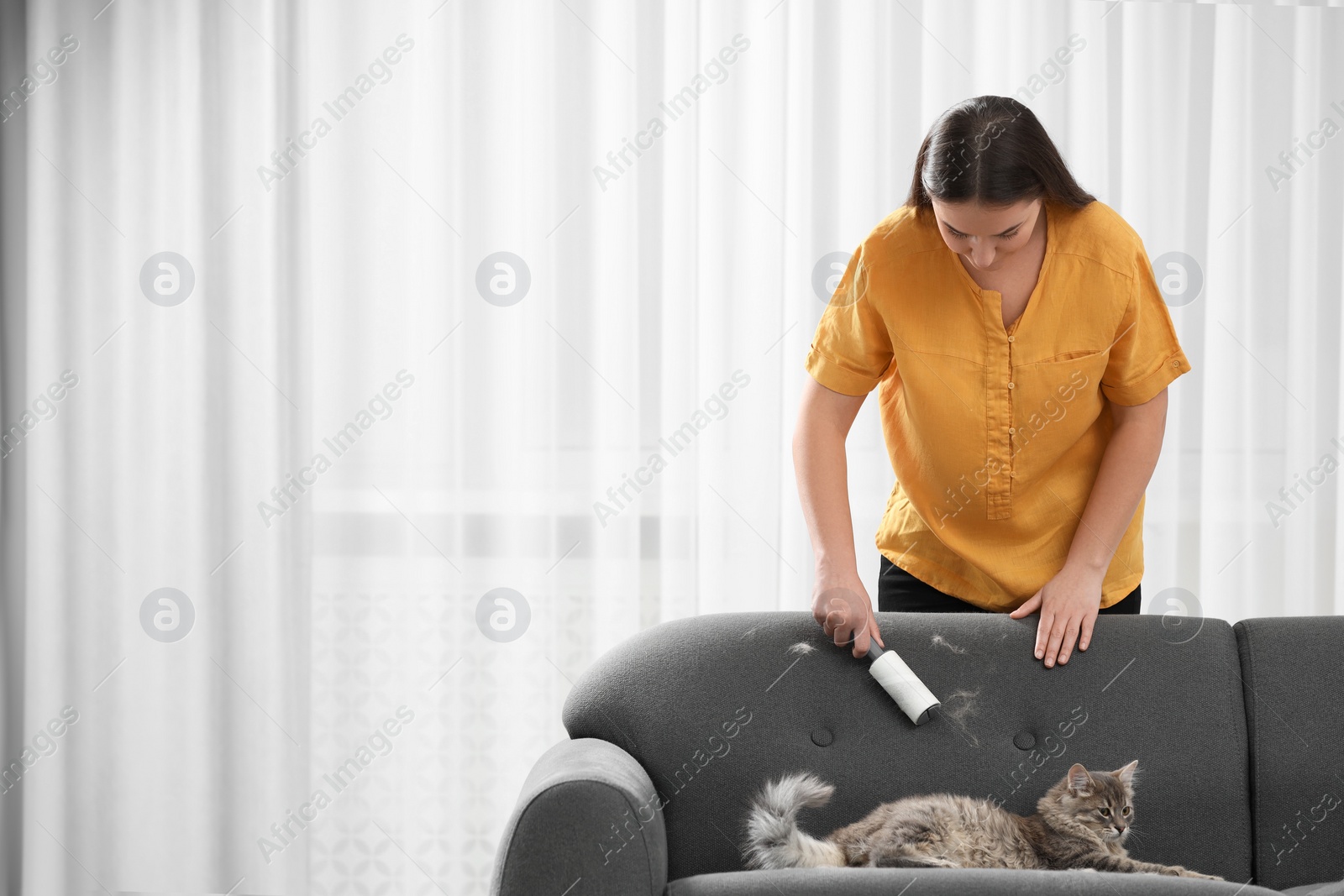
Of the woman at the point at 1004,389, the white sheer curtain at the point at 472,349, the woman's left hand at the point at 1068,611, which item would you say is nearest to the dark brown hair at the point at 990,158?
the woman at the point at 1004,389

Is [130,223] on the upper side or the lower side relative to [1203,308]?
upper

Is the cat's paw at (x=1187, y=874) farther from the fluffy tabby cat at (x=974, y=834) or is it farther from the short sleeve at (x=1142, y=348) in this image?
the short sleeve at (x=1142, y=348)

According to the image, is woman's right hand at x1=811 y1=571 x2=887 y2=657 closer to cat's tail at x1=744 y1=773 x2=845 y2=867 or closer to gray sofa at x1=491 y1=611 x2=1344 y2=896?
gray sofa at x1=491 y1=611 x2=1344 y2=896

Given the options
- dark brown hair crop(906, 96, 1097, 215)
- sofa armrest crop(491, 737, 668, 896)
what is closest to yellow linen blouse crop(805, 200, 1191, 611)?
dark brown hair crop(906, 96, 1097, 215)

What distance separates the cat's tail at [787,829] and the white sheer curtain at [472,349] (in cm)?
84

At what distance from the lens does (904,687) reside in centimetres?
150

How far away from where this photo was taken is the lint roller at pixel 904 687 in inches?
58.9

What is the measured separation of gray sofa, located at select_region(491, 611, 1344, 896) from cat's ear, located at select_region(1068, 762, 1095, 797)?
66mm

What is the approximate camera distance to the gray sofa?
4.84 feet

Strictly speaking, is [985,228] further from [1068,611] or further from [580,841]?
[580,841]

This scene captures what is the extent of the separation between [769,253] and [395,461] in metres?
0.99

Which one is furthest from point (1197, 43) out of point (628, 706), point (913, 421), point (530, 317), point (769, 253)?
point (628, 706)

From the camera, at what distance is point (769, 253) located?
2289 mm

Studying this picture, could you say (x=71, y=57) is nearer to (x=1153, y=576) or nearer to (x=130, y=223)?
(x=130, y=223)
